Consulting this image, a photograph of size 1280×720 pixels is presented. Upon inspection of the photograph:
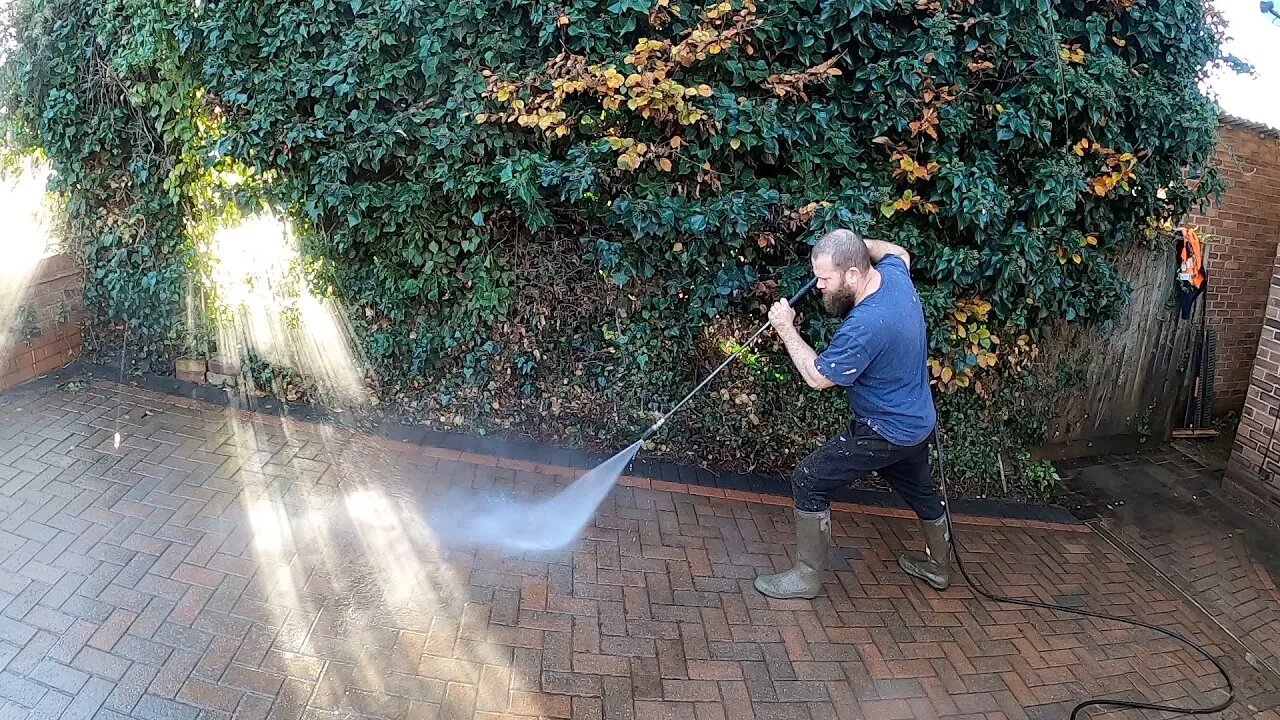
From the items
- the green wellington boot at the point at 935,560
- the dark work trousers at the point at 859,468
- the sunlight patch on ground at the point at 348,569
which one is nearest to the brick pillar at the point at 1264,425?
the green wellington boot at the point at 935,560

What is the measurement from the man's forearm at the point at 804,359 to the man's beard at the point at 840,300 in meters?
0.24

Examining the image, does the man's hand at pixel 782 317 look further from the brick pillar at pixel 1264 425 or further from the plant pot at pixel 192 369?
the plant pot at pixel 192 369

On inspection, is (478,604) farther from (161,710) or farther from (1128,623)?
(1128,623)

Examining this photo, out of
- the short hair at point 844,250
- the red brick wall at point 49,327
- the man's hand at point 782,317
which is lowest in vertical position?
the red brick wall at point 49,327

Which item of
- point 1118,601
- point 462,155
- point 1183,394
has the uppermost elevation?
point 462,155

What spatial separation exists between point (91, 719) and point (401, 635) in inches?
42.6

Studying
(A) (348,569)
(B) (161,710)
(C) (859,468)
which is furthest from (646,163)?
(B) (161,710)

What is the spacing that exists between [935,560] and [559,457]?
92.2 inches

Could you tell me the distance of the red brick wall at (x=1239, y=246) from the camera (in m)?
6.92

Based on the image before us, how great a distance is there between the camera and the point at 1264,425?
5.34 metres

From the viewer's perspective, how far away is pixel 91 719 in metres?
2.69

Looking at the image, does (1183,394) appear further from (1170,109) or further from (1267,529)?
(1170,109)

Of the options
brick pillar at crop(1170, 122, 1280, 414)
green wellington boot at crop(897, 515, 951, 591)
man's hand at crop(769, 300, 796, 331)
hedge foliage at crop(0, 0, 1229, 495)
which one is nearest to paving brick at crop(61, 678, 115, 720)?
hedge foliage at crop(0, 0, 1229, 495)

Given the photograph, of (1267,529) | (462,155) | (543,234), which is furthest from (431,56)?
(1267,529)
